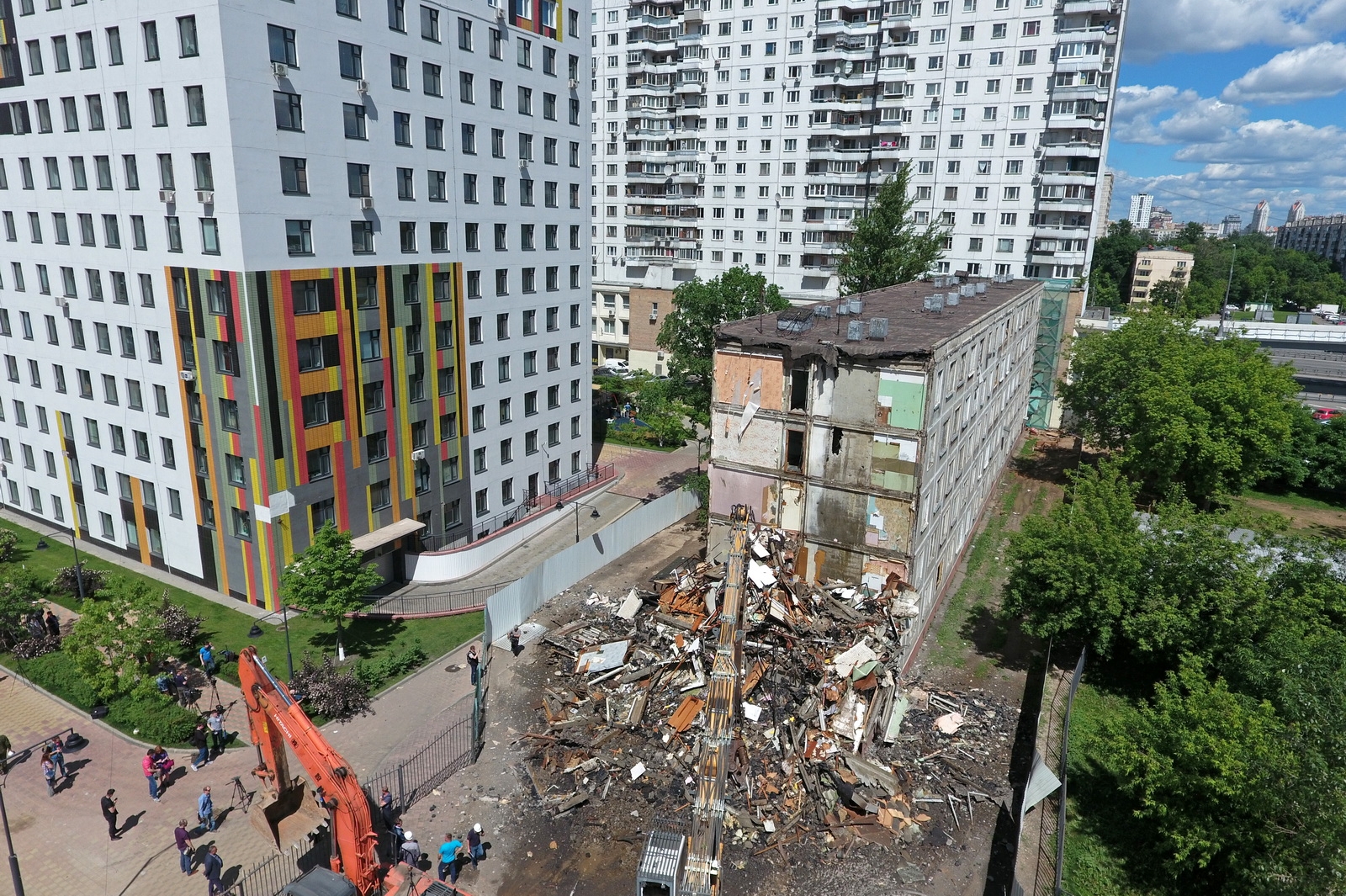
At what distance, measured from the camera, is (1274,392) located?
150 feet

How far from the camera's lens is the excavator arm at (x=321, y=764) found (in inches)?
728

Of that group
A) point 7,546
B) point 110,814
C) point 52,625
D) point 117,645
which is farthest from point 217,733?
point 7,546

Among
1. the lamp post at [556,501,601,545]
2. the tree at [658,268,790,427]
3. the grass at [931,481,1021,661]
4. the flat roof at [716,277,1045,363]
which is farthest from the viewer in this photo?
the tree at [658,268,790,427]

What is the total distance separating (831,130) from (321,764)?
6913cm

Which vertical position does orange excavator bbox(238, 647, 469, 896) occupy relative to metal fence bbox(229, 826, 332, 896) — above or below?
above

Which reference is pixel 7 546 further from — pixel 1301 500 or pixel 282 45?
pixel 1301 500

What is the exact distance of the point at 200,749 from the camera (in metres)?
26.1

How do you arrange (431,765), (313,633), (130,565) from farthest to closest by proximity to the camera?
(130,565) → (313,633) → (431,765)

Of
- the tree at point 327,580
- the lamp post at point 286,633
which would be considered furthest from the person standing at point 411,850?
the tree at point 327,580

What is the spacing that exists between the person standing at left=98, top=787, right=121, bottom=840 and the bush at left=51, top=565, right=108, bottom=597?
1819 cm

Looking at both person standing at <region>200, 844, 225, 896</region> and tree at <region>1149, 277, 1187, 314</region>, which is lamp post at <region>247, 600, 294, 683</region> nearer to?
person standing at <region>200, 844, 225, 896</region>

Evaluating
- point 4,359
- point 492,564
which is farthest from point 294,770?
point 4,359

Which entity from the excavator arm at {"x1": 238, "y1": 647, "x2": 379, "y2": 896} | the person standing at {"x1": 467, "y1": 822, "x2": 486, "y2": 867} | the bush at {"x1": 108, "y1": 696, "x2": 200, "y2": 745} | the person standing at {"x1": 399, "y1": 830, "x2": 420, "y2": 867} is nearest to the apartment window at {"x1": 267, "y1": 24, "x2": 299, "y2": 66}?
the excavator arm at {"x1": 238, "y1": 647, "x2": 379, "y2": 896}

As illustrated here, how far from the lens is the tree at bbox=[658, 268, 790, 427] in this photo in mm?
49562
